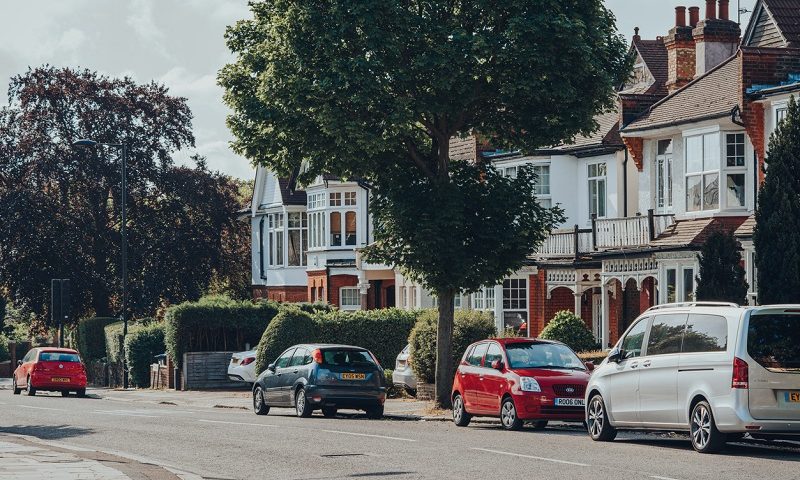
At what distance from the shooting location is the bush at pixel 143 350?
168 feet

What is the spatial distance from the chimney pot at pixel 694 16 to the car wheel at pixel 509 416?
23521 millimetres

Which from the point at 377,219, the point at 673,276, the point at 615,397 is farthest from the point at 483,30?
the point at 673,276

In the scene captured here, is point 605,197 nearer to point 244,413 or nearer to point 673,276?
point 673,276

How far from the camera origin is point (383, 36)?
86.7 ft

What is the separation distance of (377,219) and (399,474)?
14036 millimetres

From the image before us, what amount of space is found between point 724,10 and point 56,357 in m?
23.5

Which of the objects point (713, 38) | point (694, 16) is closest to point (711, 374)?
point (713, 38)

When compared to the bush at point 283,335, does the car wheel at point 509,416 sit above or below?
below

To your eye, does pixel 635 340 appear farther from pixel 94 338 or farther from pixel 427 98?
pixel 94 338

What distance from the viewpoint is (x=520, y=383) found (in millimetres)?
22953

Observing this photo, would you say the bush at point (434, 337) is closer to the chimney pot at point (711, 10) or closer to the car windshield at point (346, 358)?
the car windshield at point (346, 358)

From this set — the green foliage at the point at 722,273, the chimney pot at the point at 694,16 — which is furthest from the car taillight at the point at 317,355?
the chimney pot at the point at 694,16

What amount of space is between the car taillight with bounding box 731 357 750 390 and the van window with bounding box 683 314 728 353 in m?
0.39

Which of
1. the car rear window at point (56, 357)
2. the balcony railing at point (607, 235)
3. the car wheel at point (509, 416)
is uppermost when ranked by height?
the balcony railing at point (607, 235)
